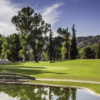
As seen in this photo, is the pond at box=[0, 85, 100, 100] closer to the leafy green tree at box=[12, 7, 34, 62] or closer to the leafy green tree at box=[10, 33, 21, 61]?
the leafy green tree at box=[12, 7, 34, 62]

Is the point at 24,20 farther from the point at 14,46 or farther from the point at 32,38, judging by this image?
the point at 14,46

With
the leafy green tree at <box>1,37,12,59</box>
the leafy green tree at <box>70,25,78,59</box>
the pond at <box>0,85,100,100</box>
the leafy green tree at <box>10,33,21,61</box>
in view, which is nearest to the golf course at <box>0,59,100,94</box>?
the pond at <box>0,85,100,100</box>

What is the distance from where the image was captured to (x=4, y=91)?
19.6 m

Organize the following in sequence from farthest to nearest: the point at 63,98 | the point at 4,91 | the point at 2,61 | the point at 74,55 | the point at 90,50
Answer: the point at 90,50
the point at 74,55
the point at 2,61
the point at 4,91
the point at 63,98

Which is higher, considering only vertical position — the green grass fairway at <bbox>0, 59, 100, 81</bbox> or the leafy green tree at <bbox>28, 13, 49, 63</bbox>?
the leafy green tree at <bbox>28, 13, 49, 63</bbox>

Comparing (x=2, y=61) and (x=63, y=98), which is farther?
(x=2, y=61)

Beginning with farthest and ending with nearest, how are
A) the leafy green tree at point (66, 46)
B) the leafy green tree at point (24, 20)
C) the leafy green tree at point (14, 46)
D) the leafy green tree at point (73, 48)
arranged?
the leafy green tree at point (14, 46) < the leafy green tree at point (66, 46) < the leafy green tree at point (73, 48) < the leafy green tree at point (24, 20)

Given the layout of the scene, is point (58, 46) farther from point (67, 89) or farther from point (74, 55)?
point (67, 89)

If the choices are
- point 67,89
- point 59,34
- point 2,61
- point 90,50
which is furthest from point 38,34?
point 67,89

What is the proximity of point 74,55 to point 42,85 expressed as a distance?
77926mm

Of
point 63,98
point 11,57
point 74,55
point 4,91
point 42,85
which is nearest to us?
point 63,98

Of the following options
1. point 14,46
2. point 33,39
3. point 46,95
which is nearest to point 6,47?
point 14,46

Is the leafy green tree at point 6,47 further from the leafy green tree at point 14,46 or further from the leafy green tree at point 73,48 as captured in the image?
the leafy green tree at point 73,48

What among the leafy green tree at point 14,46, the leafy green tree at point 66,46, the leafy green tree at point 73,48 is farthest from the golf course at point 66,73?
the leafy green tree at point 14,46
